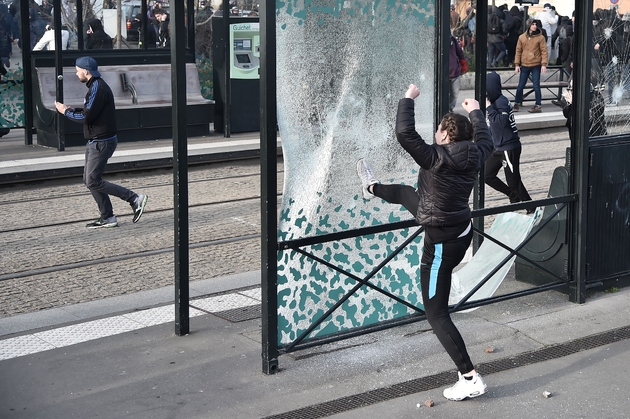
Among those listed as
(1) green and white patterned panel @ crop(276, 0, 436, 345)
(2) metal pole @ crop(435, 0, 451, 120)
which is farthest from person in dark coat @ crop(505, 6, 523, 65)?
(1) green and white patterned panel @ crop(276, 0, 436, 345)

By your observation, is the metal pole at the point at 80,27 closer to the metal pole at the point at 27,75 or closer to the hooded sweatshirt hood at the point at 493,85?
the metal pole at the point at 27,75

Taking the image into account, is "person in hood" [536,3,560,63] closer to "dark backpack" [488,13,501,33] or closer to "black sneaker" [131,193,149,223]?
"dark backpack" [488,13,501,33]

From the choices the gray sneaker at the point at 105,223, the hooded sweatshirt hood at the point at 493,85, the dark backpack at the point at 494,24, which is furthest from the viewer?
the dark backpack at the point at 494,24

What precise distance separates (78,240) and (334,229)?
14.3 ft

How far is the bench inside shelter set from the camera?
15.5 metres

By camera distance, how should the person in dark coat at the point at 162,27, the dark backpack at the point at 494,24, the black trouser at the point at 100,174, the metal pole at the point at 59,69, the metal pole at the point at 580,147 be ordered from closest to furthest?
the metal pole at the point at 580,147, the black trouser at the point at 100,174, the metal pole at the point at 59,69, the person in dark coat at the point at 162,27, the dark backpack at the point at 494,24

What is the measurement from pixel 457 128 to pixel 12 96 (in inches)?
474

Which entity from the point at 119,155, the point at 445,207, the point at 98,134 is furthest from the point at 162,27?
the point at 445,207

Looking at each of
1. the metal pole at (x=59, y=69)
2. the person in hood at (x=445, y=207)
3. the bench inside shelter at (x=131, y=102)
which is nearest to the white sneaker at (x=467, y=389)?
the person in hood at (x=445, y=207)

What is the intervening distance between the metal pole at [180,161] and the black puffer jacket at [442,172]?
167cm

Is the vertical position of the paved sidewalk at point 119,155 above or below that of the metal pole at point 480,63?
below

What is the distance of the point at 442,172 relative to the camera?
213 inches

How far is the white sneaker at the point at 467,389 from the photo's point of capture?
5535 mm

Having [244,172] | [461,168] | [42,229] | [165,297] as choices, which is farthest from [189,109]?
[461,168]
